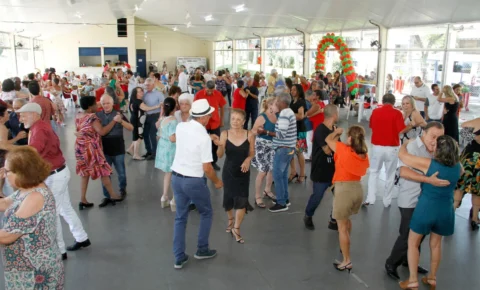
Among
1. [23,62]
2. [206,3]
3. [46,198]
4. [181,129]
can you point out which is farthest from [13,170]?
[23,62]

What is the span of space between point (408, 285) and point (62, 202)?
3076mm

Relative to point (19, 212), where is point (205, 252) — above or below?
below

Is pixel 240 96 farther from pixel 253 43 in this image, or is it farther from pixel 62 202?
pixel 253 43

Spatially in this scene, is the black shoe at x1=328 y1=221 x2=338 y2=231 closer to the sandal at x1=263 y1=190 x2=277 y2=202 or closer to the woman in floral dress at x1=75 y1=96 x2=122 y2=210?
the sandal at x1=263 y1=190 x2=277 y2=202

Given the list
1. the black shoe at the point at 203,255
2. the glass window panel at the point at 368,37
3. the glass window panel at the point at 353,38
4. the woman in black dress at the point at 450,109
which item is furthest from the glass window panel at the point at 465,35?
the black shoe at the point at 203,255

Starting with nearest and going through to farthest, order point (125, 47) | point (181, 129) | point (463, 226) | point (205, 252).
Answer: point (181, 129) < point (205, 252) < point (463, 226) < point (125, 47)

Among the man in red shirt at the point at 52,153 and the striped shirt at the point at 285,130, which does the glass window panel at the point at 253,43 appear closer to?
the striped shirt at the point at 285,130

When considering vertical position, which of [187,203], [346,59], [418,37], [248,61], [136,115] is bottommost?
[187,203]

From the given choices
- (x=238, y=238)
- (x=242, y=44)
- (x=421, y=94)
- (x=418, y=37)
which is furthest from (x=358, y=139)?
(x=242, y=44)

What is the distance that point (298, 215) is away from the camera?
197 inches

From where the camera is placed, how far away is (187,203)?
3547 millimetres

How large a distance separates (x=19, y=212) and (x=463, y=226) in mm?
4584

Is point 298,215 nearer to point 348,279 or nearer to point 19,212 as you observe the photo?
point 348,279

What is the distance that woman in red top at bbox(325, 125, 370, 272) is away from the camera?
3.46 metres
